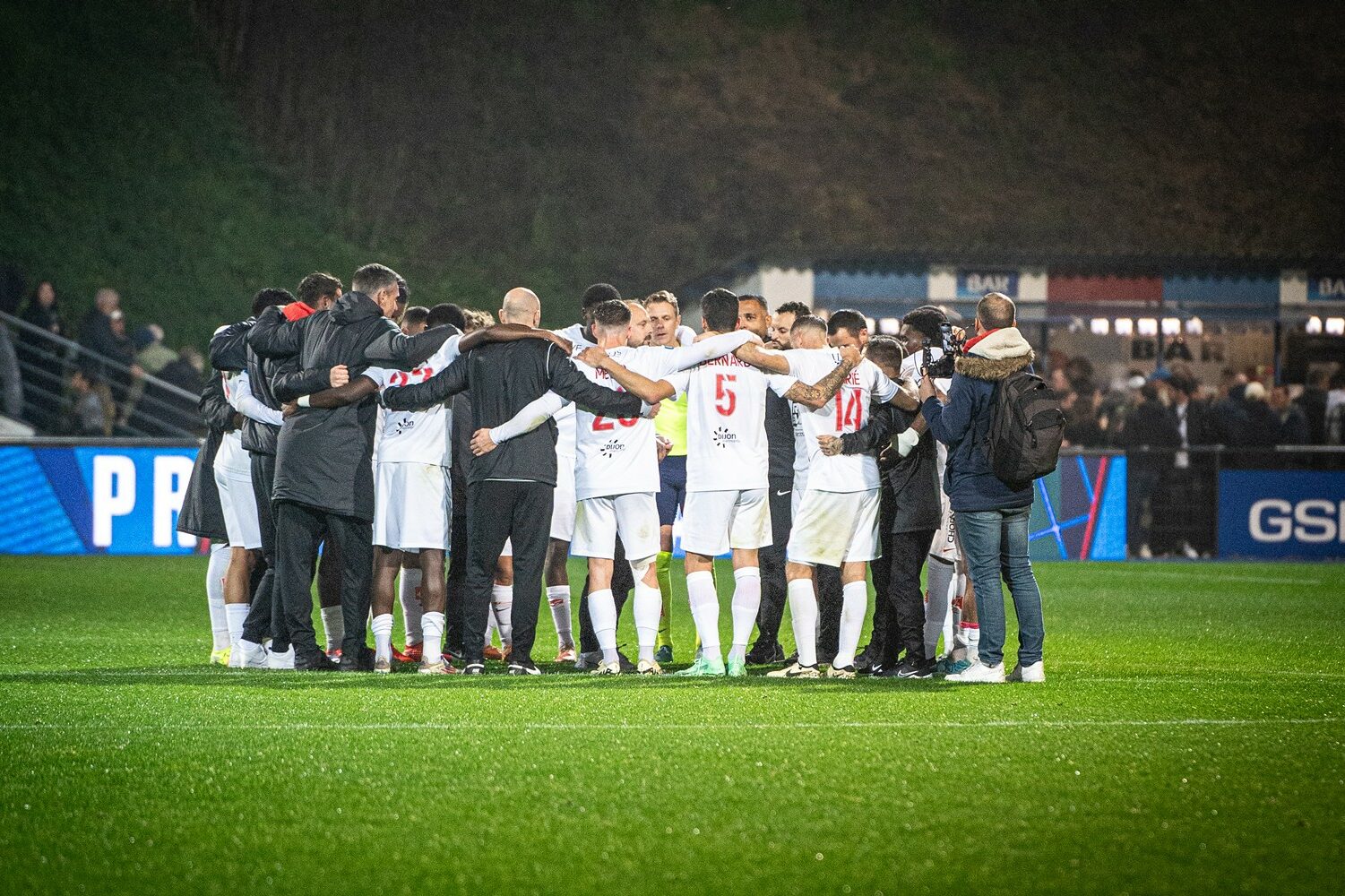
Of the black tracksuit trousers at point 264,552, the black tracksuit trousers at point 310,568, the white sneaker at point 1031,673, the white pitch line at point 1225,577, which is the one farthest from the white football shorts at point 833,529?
the white pitch line at point 1225,577

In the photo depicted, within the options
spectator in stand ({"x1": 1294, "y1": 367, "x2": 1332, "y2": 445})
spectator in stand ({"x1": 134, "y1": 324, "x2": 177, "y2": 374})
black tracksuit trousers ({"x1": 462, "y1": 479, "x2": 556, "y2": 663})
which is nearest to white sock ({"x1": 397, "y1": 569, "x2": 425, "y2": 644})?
black tracksuit trousers ({"x1": 462, "y1": 479, "x2": 556, "y2": 663})

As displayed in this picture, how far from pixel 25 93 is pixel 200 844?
2945 centimetres

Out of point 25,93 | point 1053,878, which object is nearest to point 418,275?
point 25,93

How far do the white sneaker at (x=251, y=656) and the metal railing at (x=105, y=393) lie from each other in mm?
13000

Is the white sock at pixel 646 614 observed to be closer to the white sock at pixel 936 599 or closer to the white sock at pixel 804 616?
the white sock at pixel 804 616

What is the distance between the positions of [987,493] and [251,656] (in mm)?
4265

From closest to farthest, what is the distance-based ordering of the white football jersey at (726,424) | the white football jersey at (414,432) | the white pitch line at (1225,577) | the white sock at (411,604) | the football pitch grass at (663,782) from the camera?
1. the football pitch grass at (663,782)
2. the white football jersey at (726,424)
3. the white football jersey at (414,432)
4. the white sock at (411,604)
5. the white pitch line at (1225,577)

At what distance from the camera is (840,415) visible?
31.0ft

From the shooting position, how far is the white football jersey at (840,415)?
935 cm

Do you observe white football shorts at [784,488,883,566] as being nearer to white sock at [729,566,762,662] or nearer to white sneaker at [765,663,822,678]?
white sock at [729,566,762,662]

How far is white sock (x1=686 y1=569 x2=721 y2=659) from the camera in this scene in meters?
9.35

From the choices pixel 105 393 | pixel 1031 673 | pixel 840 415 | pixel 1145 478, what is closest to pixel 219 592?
pixel 840 415

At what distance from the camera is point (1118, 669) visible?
9922 mm

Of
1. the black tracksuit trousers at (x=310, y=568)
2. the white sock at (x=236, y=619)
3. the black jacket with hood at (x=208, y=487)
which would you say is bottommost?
the white sock at (x=236, y=619)
